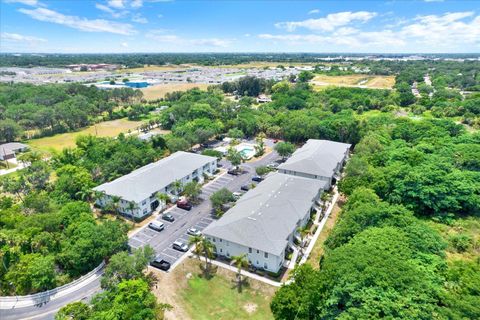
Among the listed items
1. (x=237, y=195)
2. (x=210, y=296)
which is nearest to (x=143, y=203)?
(x=237, y=195)

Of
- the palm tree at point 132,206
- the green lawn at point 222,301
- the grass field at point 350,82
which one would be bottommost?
the green lawn at point 222,301

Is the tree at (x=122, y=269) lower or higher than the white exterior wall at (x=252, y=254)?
higher

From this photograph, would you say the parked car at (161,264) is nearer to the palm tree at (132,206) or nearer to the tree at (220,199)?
the palm tree at (132,206)

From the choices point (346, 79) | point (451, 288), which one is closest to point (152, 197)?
point (451, 288)

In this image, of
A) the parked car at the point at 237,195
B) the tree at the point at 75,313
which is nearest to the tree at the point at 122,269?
the tree at the point at 75,313

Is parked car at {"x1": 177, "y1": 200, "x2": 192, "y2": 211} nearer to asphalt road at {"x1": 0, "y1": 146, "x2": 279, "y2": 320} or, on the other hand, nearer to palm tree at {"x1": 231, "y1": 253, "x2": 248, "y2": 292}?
asphalt road at {"x1": 0, "y1": 146, "x2": 279, "y2": 320}

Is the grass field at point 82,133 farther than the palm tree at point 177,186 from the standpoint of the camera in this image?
Yes

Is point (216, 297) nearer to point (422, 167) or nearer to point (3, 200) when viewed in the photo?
point (3, 200)
